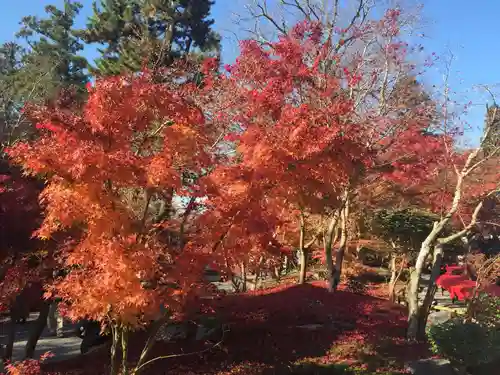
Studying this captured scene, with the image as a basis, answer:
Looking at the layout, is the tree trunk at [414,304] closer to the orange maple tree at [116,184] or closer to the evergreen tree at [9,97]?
the orange maple tree at [116,184]

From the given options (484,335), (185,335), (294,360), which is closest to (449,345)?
(484,335)

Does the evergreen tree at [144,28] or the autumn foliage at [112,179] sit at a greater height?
Result: the evergreen tree at [144,28]

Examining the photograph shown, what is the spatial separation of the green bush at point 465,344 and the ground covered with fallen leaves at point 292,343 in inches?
37.1

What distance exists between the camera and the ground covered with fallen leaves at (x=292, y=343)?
9.01 metres

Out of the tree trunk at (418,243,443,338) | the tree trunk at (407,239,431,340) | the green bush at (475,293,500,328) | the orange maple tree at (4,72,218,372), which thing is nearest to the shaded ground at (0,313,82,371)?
the orange maple tree at (4,72,218,372)

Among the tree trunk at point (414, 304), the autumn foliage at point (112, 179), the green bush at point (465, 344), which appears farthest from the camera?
the tree trunk at point (414, 304)

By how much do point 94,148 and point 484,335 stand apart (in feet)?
23.6

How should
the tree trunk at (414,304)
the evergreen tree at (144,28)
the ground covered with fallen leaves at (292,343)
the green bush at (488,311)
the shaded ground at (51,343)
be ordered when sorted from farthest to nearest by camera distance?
the evergreen tree at (144,28) < the shaded ground at (51,343) < the tree trunk at (414,304) < the green bush at (488,311) < the ground covered with fallen leaves at (292,343)

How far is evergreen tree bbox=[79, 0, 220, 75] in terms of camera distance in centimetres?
1947

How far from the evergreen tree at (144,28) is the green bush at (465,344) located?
14694 millimetres

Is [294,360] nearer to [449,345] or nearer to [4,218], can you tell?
[449,345]

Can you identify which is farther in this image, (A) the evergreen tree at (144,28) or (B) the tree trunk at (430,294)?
(A) the evergreen tree at (144,28)

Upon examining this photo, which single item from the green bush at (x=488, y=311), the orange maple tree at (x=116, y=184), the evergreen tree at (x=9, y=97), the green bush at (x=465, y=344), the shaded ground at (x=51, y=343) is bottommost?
the shaded ground at (x=51, y=343)

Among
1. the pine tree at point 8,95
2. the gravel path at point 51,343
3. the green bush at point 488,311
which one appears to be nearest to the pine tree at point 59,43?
the pine tree at point 8,95
